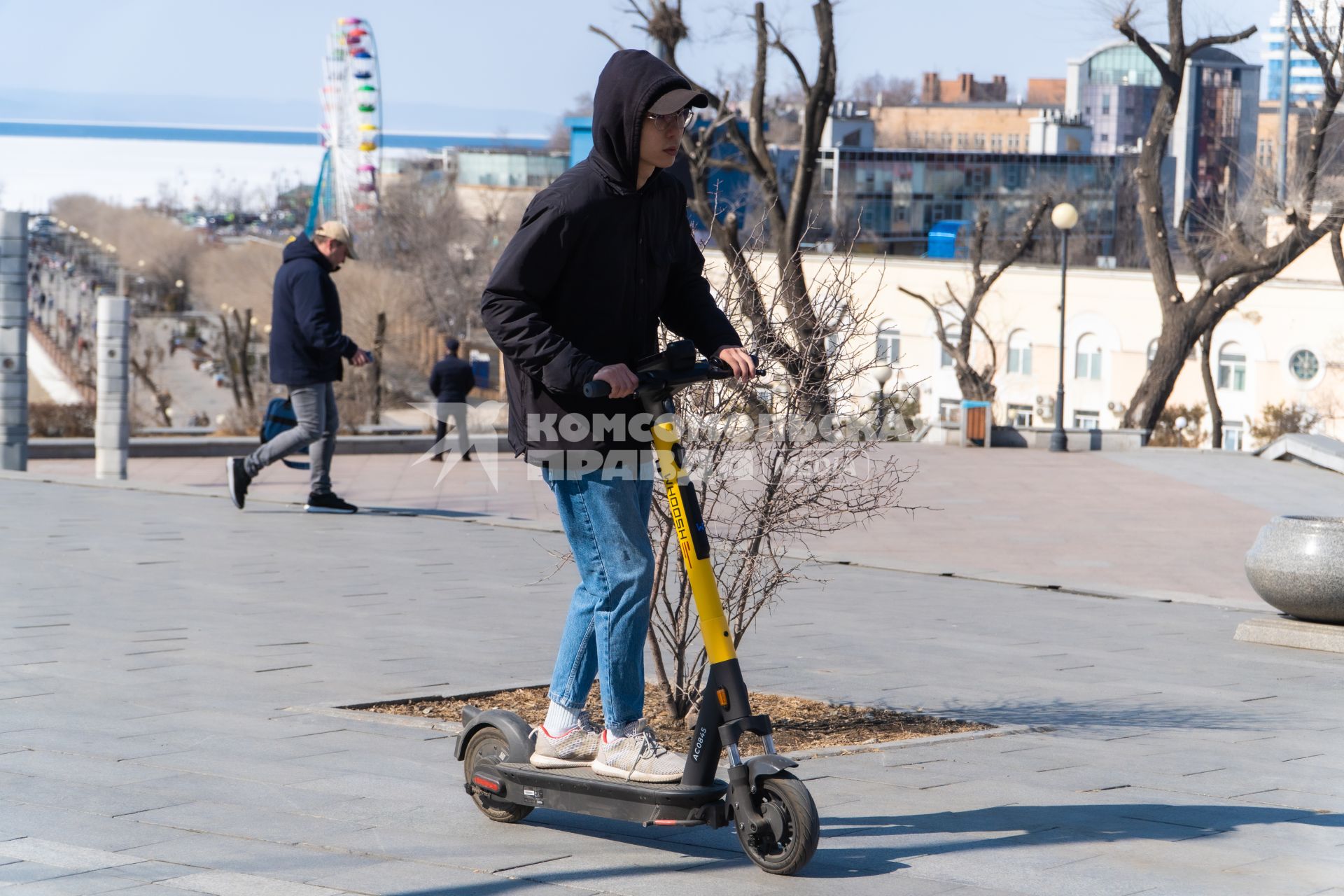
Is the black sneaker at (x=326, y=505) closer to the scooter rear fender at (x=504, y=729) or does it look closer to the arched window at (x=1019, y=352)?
the scooter rear fender at (x=504, y=729)

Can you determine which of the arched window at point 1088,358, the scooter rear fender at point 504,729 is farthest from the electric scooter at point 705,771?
the arched window at point 1088,358

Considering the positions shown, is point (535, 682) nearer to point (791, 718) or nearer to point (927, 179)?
point (791, 718)

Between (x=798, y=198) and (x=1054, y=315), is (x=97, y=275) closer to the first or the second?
(x=1054, y=315)

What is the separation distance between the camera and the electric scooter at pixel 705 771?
11.7 feet

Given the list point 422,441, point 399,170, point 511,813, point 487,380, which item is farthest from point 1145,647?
point 399,170

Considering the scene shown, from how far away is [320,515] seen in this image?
11.4 m

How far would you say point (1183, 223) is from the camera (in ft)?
97.1

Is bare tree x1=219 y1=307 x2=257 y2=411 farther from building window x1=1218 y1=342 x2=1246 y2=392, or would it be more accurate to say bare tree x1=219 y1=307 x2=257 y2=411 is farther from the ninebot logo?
building window x1=1218 y1=342 x2=1246 y2=392

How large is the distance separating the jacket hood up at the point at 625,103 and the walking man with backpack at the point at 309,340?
702 cm

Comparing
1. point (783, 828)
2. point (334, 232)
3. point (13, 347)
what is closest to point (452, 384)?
point (13, 347)

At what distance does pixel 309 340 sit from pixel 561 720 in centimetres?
718

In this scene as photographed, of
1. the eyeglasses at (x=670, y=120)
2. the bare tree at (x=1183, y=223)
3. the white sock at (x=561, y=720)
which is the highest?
the bare tree at (x=1183, y=223)

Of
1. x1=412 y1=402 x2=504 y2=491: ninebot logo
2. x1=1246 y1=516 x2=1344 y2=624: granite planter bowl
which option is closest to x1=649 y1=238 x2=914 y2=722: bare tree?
x1=1246 y1=516 x2=1344 y2=624: granite planter bowl

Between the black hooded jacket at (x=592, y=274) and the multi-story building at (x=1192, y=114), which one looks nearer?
the black hooded jacket at (x=592, y=274)
